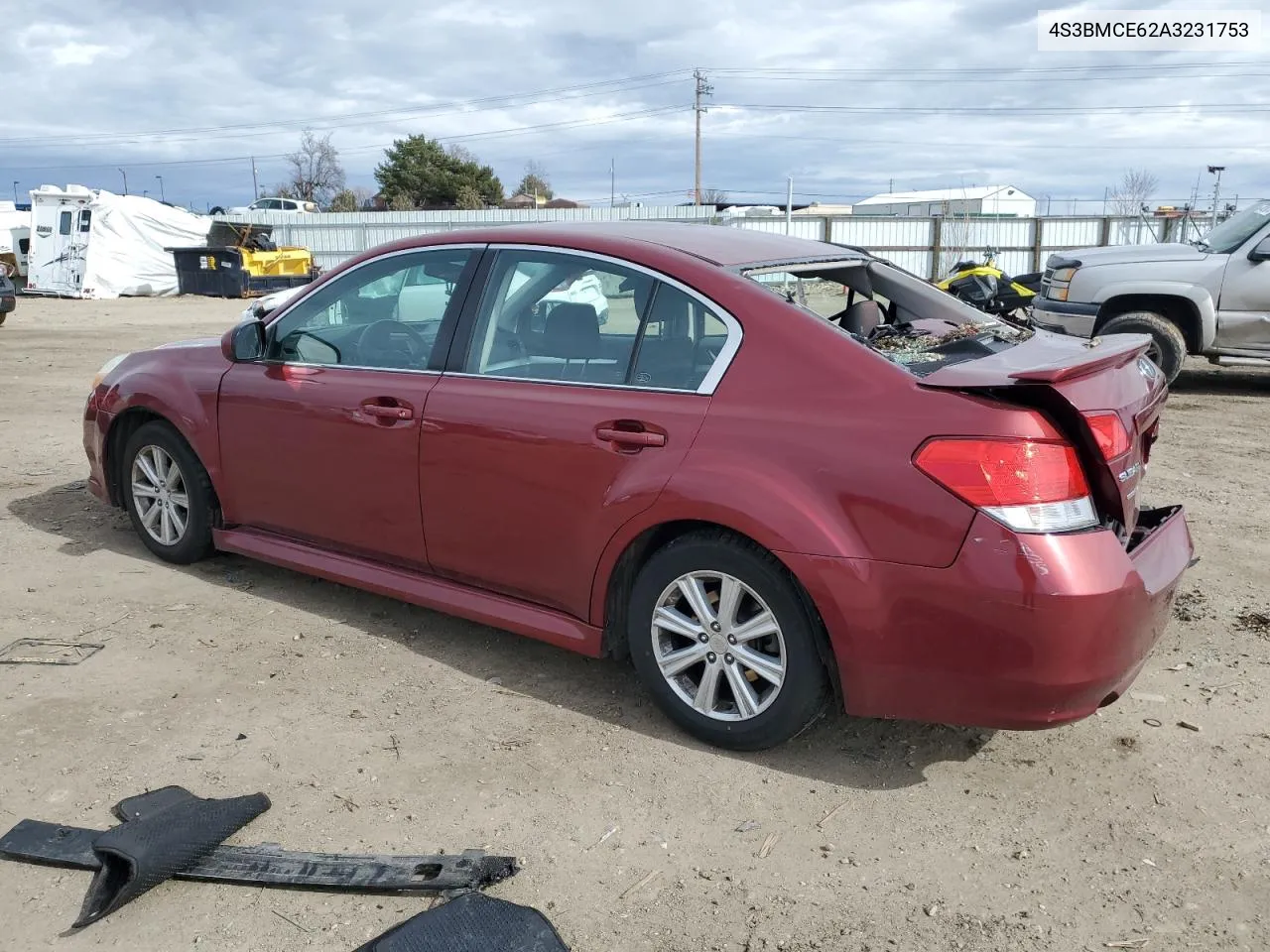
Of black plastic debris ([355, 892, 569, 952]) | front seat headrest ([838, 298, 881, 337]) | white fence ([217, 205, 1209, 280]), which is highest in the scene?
white fence ([217, 205, 1209, 280])

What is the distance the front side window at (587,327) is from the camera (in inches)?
135

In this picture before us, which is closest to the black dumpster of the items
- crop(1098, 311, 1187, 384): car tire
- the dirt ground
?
crop(1098, 311, 1187, 384): car tire

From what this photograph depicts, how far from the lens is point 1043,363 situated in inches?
126

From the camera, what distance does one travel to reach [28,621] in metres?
4.49

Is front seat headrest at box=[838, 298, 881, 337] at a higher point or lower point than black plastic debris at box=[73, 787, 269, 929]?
higher

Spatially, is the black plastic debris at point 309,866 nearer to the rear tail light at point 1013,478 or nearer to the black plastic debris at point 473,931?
the black plastic debris at point 473,931

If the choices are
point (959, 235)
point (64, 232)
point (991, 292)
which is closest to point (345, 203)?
point (64, 232)

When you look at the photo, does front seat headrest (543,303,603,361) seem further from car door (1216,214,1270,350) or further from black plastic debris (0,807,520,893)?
car door (1216,214,1270,350)

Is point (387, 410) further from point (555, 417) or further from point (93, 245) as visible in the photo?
point (93, 245)

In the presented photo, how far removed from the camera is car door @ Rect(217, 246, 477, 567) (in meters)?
4.03

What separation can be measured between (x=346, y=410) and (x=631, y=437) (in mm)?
1384

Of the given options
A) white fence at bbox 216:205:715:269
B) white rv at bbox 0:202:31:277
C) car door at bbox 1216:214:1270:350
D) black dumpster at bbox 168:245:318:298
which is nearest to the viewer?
car door at bbox 1216:214:1270:350

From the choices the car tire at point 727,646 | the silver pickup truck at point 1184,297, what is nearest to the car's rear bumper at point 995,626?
the car tire at point 727,646

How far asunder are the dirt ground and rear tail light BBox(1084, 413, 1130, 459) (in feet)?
3.39
